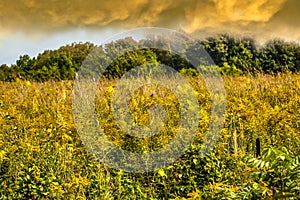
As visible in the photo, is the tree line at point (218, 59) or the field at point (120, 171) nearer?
the field at point (120, 171)

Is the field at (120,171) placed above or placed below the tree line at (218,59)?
below

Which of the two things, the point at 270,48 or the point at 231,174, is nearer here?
the point at 231,174

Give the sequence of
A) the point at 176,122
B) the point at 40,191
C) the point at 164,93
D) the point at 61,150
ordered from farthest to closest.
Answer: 1. the point at 164,93
2. the point at 176,122
3. the point at 61,150
4. the point at 40,191

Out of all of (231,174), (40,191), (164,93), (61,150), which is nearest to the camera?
(40,191)

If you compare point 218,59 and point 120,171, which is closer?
point 120,171

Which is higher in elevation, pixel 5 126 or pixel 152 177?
pixel 5 126

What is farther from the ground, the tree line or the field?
the tree line

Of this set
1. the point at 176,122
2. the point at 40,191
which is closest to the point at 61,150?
the point at 40,191

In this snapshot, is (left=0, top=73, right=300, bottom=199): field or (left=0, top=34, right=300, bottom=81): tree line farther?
(left=0, top=34, right=300, bottom=81): tree line

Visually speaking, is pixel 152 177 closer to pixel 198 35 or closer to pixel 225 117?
pixel 225 117

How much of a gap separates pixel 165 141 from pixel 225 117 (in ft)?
2.43

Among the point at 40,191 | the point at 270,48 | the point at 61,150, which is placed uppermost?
the point at 270,48

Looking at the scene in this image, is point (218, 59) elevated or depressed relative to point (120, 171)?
elevated

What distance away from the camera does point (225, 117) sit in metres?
4.54
